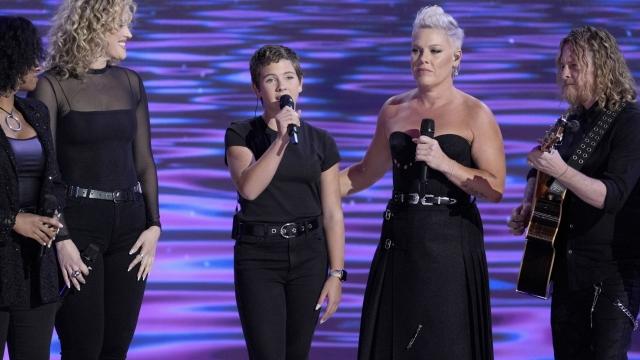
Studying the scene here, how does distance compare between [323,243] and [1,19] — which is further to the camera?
[323,243]

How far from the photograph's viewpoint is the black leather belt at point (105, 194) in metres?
2.70

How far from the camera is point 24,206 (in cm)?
245

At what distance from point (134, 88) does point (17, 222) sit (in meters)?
0.72

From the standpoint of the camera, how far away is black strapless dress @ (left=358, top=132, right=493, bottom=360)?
2781 mm

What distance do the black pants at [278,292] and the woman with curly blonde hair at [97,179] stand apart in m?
0.35

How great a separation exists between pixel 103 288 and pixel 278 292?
57cm

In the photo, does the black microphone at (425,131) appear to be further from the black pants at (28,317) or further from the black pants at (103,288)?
the black pants at (28,317)

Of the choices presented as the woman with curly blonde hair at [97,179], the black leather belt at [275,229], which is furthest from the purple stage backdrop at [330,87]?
the black leather belt at [275,229]

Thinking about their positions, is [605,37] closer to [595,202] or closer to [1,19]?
[595,202]

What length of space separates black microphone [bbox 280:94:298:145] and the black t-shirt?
16 centimetres

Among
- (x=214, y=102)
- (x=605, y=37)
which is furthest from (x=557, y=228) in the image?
(x=214, y=102)

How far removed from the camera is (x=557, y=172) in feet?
8.37

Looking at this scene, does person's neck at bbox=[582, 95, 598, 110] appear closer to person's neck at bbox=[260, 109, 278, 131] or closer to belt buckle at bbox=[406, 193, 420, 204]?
belt buckle at bbox=[406, 193, 420, 204]

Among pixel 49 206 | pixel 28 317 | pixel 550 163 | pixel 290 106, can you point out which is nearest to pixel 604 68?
pixel 550 163
